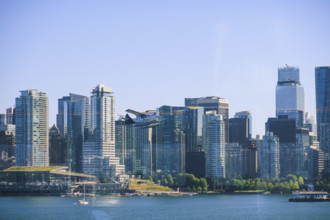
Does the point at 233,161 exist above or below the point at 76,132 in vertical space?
below

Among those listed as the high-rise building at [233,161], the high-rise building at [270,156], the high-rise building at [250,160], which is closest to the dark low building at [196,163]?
the high-rise building at [233,161]

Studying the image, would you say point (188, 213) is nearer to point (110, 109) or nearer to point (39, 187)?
point (39, 187)

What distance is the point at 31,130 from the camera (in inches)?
7269

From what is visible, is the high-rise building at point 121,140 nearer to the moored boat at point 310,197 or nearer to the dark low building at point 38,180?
the dark low building at point 38,180

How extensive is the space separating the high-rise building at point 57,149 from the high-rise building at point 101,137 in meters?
8.66

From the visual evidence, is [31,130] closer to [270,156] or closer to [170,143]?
[170,143]

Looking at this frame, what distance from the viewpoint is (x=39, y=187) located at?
152750mm

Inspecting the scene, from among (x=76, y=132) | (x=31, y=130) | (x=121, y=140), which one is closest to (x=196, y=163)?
(x=121, y=140)

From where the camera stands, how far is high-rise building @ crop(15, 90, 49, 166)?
598 feet

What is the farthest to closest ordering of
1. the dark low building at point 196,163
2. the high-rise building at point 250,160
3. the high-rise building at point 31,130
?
the high-rise building at point 250,160
the high-rise building at point 31,130
the dark low building at point 196,163

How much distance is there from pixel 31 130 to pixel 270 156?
6568 centimetres

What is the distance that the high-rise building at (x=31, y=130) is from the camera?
7170 inches

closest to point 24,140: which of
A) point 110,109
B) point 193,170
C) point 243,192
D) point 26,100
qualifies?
point 26,100

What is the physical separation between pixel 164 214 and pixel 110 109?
106 m
